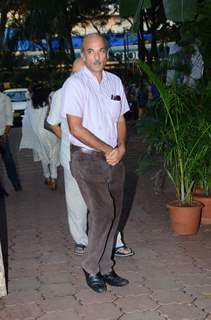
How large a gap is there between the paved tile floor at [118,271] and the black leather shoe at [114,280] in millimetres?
56

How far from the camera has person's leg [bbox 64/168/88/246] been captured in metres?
5.81

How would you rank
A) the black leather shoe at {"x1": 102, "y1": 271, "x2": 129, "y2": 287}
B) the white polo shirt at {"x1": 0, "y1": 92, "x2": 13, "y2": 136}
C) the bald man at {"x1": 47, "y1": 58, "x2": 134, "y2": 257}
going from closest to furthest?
the black leather shoe at {"x1": 102, "y1": 271, "x2": 129, "y2": 287} < the bald man at {"x1": 47, "y1": 58, "x2": 134, "y2": 257} < the white polo shirt at {"x1": 0, "y1": 92, "x2": 13, "y2": 136}

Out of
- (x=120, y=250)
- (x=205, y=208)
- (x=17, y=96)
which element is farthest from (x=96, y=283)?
(x=17, y=96)

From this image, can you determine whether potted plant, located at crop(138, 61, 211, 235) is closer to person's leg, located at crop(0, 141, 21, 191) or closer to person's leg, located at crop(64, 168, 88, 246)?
person's leg, located at crop(64, 168, 88, 246)

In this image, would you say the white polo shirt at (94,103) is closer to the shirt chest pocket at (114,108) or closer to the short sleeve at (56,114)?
the shirt chest pocket at (114,108)

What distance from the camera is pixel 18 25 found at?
34.9 meters

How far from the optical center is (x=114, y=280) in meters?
5.10

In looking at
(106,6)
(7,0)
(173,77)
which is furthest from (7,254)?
(106,6)

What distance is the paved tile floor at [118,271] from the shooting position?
4.64m

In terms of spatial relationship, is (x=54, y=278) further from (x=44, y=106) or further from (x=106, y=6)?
(x=106, y=6)

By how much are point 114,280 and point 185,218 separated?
165cm

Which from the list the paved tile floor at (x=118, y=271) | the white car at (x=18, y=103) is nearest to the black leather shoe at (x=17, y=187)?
the paved tile floor at (x=118, y=271)

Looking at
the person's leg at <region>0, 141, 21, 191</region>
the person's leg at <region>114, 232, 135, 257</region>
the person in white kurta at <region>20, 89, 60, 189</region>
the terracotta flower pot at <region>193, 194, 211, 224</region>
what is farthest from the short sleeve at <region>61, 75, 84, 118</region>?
the person in white kurta at <region>20, 89, 60, 189</region>

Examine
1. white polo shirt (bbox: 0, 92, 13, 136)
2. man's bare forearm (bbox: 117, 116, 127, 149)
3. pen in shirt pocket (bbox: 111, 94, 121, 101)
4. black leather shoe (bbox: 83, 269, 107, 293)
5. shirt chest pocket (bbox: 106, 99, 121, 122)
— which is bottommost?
black leather shoe (bbox: 83, 269, 107, 293)
